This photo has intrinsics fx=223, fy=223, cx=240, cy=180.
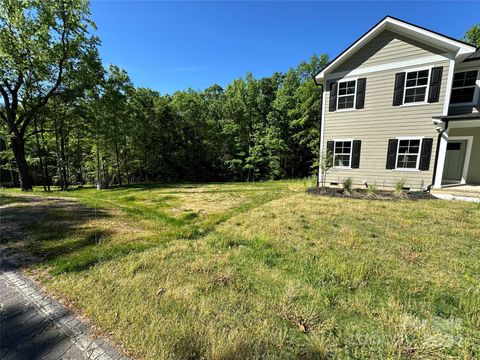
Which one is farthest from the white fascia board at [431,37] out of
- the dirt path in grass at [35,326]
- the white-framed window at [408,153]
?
the dirt path in grass at [35,326]

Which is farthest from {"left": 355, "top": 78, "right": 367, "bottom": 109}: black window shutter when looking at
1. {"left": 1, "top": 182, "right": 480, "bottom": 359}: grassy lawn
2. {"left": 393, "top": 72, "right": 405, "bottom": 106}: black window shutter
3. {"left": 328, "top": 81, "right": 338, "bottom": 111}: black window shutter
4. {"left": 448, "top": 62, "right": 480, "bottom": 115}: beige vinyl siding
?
{"left": 1, "top": 182, "right": 480, "bottom": 359}: grassy lawn

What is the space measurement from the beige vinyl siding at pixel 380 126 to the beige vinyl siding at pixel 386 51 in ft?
1.21

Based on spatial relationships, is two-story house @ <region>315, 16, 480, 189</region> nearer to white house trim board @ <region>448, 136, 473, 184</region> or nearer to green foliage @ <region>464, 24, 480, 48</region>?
white house trim board @ <region>448, 136, 473, 184</region>

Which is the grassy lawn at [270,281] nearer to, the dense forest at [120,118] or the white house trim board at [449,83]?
the white house trim board at [449,83]

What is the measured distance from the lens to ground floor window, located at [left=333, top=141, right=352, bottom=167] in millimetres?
11062

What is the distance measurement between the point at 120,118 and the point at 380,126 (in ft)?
59.2

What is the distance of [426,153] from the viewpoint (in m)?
9.27

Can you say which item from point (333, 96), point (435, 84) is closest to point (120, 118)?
point (333, 96)

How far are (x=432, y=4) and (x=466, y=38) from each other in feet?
46.8

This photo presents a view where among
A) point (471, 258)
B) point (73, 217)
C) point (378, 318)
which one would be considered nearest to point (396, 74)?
point (471, 258)

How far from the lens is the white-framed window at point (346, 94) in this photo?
1069 centimetres

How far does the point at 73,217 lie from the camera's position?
6062 millimetres

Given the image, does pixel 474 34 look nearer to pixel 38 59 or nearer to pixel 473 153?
pixel 473 153

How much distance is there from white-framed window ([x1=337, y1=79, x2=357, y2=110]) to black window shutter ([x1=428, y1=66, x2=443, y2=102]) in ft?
9.12
